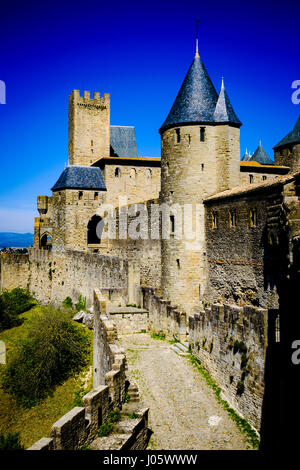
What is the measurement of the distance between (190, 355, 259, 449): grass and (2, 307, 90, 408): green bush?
7626mm

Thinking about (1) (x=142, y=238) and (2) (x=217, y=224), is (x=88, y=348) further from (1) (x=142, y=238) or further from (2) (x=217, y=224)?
(2) (x=217, y=224)

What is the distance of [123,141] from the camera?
41.6 metres

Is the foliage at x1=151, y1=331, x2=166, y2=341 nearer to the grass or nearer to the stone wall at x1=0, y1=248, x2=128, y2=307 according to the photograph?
the stone wall at x1=0, y1=248, x2=128, y2=307

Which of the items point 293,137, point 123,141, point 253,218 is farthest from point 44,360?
point 293,137

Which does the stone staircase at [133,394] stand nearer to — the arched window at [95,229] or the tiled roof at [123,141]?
the arched window at [95,229]

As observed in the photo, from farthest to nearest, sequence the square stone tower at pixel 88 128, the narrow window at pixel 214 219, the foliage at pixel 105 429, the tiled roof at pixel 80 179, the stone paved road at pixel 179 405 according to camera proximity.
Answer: the square stone tower at pixel 88 128 → the tiled roof at pixel 80 179 → the narrow window at pixel 214 219 → the stone paved road at pixel 179 405 → the foliage at pixel 105 429

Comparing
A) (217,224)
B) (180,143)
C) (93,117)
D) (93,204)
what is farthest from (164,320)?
(93,117)

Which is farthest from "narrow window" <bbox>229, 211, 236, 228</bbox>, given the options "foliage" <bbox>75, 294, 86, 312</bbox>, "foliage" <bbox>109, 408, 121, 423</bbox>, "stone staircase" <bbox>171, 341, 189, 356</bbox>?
"foliage" <bbox>75, 294, 86, 312</bbox>

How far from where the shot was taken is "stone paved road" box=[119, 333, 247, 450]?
9125mm

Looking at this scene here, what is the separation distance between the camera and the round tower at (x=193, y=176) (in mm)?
18922

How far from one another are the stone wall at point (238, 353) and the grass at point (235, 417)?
4.4 inches

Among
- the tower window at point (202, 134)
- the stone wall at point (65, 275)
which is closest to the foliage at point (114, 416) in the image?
the stone wall at point (65, 275)

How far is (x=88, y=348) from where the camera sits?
2022 centimetres

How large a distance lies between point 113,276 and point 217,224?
681 cm
